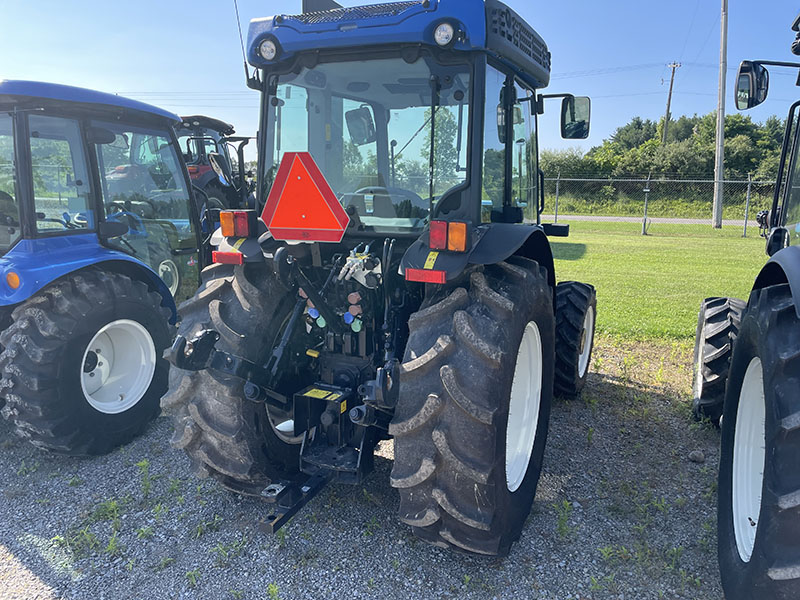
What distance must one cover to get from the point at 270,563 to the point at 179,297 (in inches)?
115

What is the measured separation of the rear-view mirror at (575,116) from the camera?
12.5ft

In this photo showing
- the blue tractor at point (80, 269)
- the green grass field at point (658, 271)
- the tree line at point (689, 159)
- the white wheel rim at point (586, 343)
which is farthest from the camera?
the tree line at point (689, 159)

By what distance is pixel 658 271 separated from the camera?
35.9 feet

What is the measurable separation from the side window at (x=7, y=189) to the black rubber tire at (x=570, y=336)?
383 cm

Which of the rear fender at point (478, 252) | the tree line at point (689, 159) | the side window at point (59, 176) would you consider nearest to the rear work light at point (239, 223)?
the rear fender at point (478, 252)

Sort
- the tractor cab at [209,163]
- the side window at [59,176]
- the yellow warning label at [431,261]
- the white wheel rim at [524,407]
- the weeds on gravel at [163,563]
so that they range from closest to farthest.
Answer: the yellow warning label at [431,261], the weeds on gravel at [163,563], the white wheel rim at [524,407], the side window at [59,176], the tractor cab at [209,163]

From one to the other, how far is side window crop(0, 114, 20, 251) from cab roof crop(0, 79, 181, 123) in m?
0.23

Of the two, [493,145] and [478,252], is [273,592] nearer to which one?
[478,252]

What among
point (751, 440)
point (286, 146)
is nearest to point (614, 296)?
point (751, 440)

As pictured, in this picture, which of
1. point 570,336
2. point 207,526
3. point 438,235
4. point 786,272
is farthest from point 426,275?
point 570,336

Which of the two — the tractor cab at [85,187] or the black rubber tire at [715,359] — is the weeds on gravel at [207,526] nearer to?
the tractor cab at [85,187]

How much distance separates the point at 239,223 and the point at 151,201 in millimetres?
2109

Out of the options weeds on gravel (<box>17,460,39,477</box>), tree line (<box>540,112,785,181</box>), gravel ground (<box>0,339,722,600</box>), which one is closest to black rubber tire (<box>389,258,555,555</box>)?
gravel ground (<box>0,339,722,600</box>)

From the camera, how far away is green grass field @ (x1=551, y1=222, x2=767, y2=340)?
7.07m
